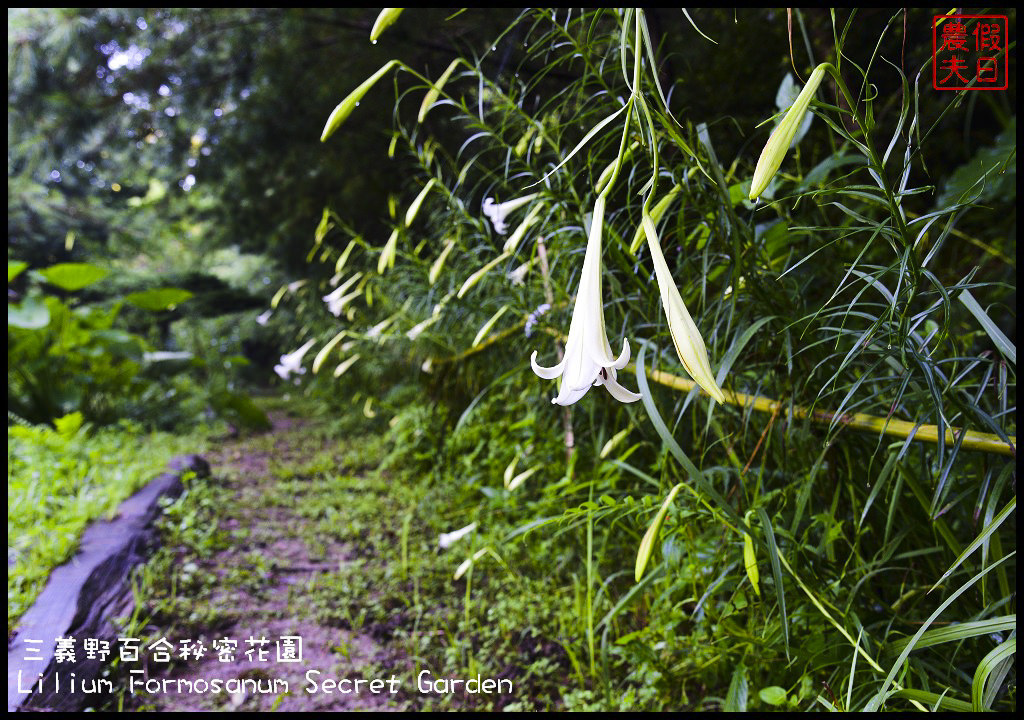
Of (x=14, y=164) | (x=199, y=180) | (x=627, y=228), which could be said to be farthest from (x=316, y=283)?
(x=627, y=228)

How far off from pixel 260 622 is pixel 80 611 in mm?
355

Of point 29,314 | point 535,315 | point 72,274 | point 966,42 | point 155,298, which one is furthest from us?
point 155,298

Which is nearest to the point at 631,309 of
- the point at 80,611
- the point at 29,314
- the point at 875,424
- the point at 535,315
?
the point at 535,315

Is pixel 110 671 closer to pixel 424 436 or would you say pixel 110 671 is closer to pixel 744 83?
pixel 424 436

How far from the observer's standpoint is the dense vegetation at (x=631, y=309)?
0.60 m

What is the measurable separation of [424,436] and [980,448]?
1.93 meters

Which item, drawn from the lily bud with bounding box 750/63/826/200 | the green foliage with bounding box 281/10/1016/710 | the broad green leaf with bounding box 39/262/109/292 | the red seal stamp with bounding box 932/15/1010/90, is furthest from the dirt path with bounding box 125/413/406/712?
the broad green leaf with bounding box 39/262/109/292

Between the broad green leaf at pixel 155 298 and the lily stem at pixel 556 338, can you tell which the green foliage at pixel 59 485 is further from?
the lily stem at pixel 556 338

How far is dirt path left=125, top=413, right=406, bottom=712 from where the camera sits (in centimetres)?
114

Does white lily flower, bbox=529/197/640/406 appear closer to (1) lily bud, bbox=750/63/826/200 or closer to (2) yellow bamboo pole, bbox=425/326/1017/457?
(1) lily bud, bbox=750/63/826/200

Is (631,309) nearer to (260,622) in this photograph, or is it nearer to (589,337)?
(589,337)

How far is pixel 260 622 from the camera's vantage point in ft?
4.71

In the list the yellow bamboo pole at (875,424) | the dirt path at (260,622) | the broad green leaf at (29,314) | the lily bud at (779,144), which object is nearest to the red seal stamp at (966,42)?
the yellow bamboo pole at (875,424)

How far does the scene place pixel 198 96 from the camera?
3076mm
